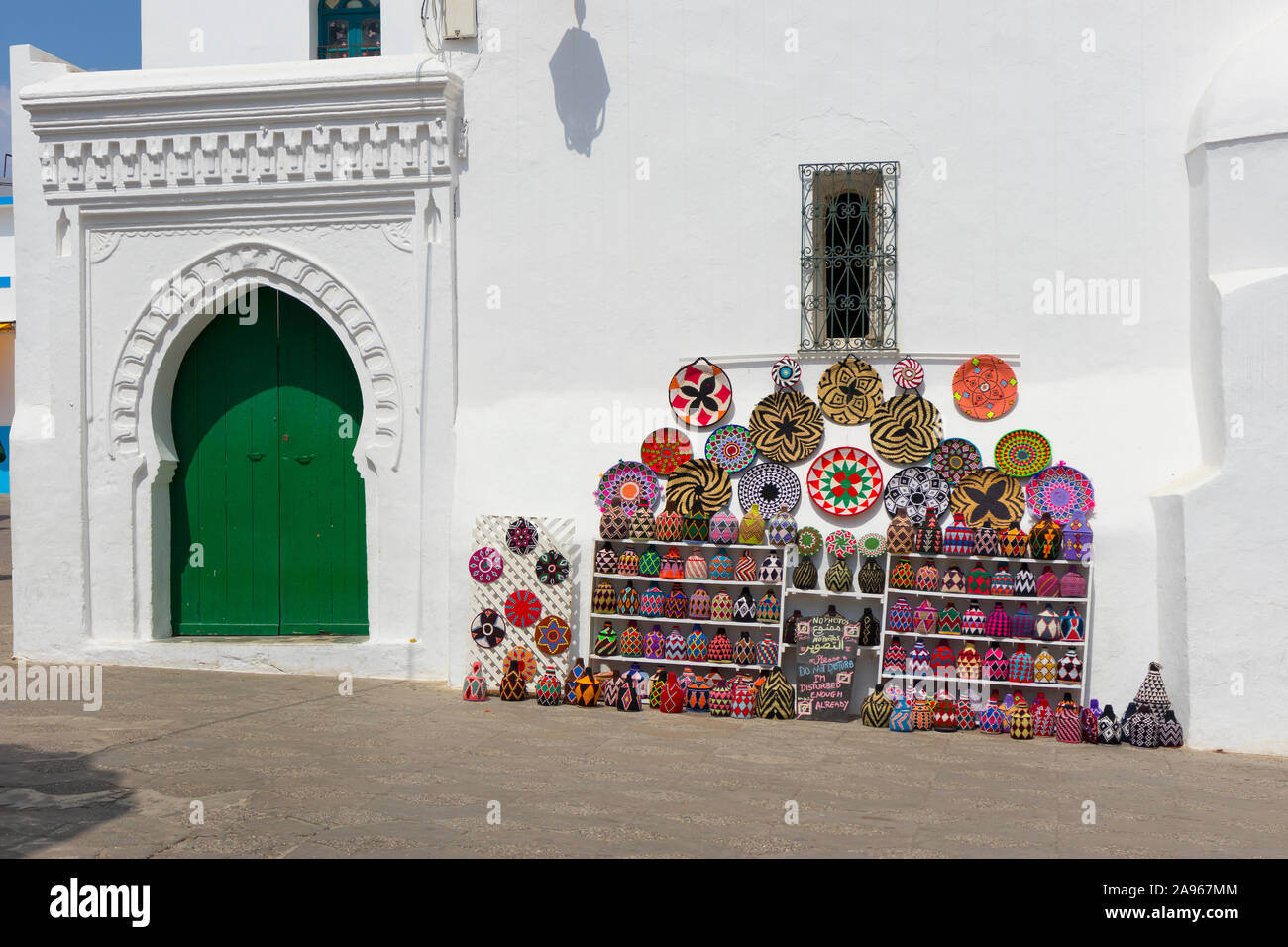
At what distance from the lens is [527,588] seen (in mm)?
9453

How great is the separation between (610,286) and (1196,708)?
15.7 ft

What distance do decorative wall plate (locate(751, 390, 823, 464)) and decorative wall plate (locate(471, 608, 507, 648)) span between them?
222 cm

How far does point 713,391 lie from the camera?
9.35 meters

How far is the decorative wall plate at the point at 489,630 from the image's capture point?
9.45 meters

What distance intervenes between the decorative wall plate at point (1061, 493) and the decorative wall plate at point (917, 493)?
23.0 inches

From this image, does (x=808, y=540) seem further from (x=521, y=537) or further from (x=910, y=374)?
(x=521, y=537)

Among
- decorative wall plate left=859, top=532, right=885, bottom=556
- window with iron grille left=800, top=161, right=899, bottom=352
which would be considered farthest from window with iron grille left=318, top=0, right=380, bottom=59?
decorative wall plate left=859, top=532, right=885, bottom=556

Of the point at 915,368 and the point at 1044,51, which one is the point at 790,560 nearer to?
the point at 915,368

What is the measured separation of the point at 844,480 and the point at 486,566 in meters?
2.60

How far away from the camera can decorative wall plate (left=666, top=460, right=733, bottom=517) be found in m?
9.32

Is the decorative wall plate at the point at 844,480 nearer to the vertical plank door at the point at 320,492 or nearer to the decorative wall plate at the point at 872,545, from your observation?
the decorative wall plate at the point at 872,545

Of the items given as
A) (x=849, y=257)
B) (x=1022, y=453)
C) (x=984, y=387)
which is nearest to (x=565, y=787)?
(x=1022, y=453)

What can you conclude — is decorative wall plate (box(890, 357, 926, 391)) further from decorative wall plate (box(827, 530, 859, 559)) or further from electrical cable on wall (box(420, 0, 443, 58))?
electrical cable on wall (box(420, 0, 443, 58))

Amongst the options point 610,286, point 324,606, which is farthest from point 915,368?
point 324,606
